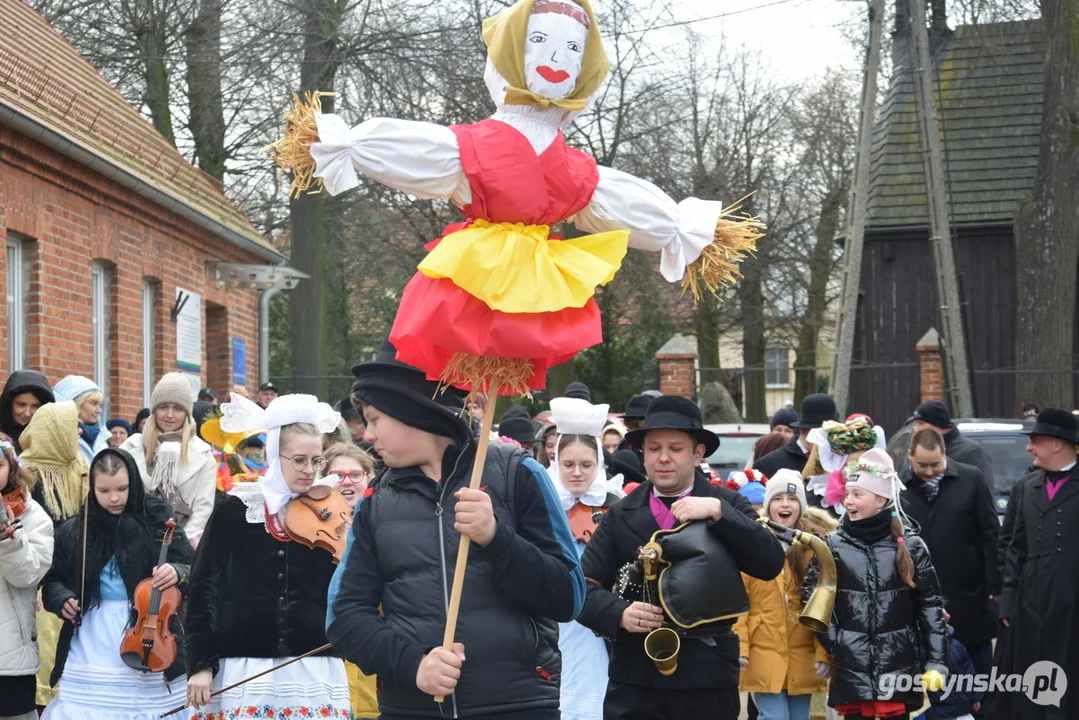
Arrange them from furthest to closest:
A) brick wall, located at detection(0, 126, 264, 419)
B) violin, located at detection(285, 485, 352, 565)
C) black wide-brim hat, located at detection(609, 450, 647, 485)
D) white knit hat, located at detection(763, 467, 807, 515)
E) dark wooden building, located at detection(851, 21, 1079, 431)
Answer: dark wooden building, located at detection(851, 21, 1079, 431) → brick wall, located at detection(0, 126, 264, 419) → black wide-brim hat, located at detection(609, 450, 647, 485) → white knit hat, located at detection(763, 467, 807, 515) → violin, located at detection(285, 485, 352, 565)

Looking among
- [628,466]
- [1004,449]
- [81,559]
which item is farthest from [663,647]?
[1004,449]

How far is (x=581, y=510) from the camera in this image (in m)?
7.58

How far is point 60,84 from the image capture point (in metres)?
14.9

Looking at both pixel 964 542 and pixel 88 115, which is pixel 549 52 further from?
pixel 88 115

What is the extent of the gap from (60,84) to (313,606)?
1077 cm

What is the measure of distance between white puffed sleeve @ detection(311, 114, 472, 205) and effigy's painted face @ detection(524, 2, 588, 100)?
13.3 inches

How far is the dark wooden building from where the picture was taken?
27.7 m

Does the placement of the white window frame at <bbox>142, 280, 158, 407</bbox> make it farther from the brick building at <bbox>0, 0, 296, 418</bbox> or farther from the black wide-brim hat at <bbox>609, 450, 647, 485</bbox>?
the black wide-brim hat at <bbox>609, 450, 647, 485</bbox>

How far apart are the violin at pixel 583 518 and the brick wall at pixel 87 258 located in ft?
20.0

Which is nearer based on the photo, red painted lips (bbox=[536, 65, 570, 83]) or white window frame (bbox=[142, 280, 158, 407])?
red painted lips (bbox=[536, 65, 570, 83])

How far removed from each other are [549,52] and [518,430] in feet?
22.2

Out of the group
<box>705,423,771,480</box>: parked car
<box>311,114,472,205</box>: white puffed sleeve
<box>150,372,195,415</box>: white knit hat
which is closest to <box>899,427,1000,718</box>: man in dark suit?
<box>150,372,195,415</box>: white knit hat

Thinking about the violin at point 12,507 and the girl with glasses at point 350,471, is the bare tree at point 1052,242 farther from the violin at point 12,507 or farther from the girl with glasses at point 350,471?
the violin at point 12,507

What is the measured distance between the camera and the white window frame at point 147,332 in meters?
16.0
